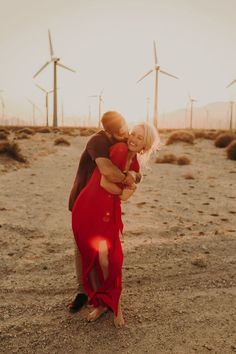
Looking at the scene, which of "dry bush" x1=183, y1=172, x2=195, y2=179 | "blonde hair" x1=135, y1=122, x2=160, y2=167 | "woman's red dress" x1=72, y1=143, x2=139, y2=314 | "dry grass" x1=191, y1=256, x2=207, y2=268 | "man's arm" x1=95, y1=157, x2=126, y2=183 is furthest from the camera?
"dry bush" x1=183, y1=172, x2=195, y2=179

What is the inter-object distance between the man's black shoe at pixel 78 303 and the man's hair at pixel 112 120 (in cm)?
190

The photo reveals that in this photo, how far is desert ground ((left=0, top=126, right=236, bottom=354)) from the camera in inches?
147

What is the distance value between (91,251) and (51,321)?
32.2 inches

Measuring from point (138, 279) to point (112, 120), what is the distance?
2312mm

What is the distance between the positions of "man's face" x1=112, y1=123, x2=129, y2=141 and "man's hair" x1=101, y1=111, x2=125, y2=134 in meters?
0.04

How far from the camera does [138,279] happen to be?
5.09 meters

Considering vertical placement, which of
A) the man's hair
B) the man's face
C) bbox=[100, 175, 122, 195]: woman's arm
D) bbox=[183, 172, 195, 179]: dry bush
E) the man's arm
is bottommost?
bbox=[183, 172, 195, 179]: dry bush

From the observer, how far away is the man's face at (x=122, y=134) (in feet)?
12.4

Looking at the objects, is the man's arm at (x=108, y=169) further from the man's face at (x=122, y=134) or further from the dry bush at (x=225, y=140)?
the dry bush at (x=225, y=140)

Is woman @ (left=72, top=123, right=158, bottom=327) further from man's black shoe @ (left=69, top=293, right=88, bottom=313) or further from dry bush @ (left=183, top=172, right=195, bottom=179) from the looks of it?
dry bush @ (left=183, top=172, right=195, bottom=179)

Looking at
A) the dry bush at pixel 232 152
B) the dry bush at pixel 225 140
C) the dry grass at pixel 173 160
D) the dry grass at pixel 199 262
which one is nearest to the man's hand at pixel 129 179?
the dry grass at pixel 199 262

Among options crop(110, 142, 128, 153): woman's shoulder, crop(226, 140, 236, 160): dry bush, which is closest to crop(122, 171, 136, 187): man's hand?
crop(110, 142, 128, 153): woman's shoulder

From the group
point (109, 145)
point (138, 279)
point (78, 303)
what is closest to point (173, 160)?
point (138, 279)

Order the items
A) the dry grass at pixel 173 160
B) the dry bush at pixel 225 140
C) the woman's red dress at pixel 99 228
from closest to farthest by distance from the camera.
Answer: the woman's red dress at pixel 99 228
the dry grass at pixel 173 160
the dry bush at pixel 225 140
